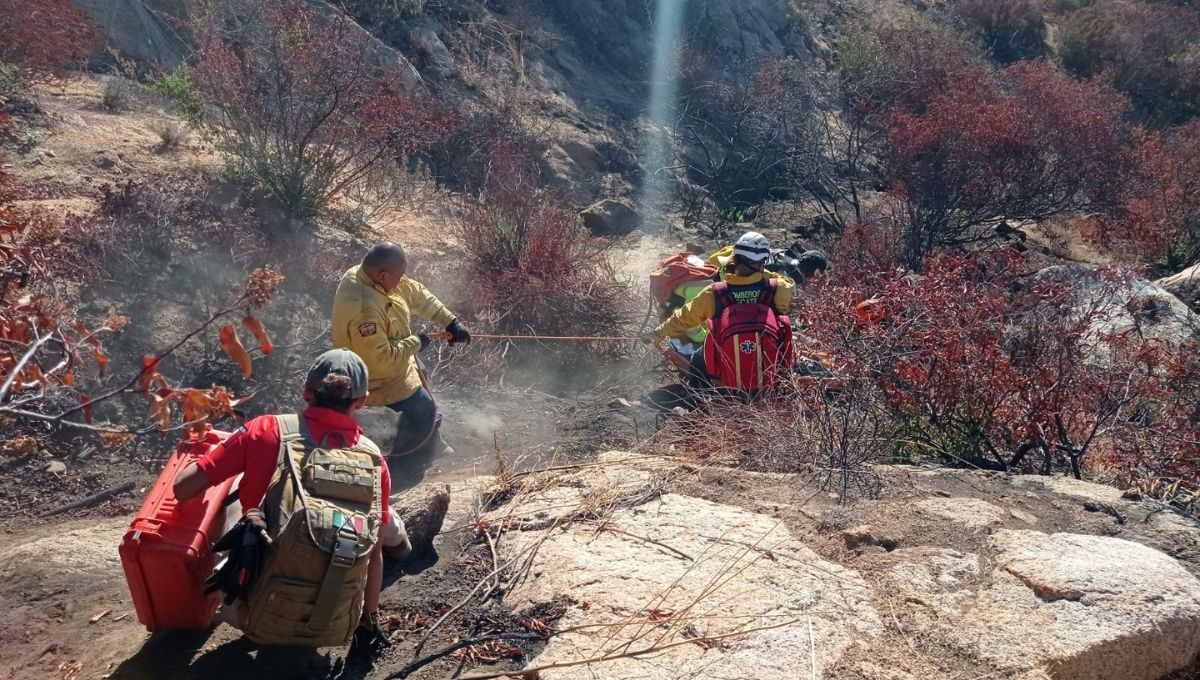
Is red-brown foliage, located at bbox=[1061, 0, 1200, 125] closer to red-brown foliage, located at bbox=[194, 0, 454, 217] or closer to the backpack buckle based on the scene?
red-brown foliage, located at bbox=[194, 0, 454, 217]

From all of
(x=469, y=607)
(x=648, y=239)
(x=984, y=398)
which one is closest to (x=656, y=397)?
(x=984, y=398)

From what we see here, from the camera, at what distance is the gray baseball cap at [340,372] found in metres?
3.15

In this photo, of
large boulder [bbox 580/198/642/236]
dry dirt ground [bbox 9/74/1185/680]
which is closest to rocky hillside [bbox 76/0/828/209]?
large boulder [bbox 580/198/642/236]

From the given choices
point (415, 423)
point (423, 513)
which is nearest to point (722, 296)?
point (415, 423)

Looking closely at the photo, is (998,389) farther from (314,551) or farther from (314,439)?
(314,551)

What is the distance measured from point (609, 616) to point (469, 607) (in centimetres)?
60

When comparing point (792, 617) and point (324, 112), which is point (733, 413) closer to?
point (792, 617)

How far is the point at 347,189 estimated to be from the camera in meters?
8.63

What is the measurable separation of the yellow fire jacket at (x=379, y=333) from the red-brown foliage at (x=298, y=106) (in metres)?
3.25

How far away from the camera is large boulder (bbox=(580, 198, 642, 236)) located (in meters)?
11.6

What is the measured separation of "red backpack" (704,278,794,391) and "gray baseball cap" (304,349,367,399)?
310 cm

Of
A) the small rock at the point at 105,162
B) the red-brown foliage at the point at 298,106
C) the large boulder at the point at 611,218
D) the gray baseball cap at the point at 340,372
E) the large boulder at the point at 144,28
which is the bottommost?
the gray baseball cap at the point at 340,372

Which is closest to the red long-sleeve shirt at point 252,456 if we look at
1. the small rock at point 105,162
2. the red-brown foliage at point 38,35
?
the small rock at point 105,162

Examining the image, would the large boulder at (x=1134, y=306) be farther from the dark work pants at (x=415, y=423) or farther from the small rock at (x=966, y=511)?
the dark work pants at (x=415, y=423)
